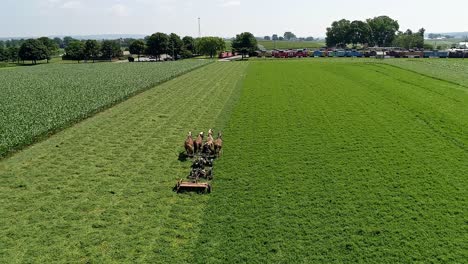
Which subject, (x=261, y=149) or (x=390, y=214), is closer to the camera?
(x=390, y=214)

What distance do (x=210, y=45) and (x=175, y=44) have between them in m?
15.4

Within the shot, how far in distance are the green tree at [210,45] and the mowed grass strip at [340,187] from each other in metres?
128

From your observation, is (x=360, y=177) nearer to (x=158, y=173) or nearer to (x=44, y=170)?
(x=158, y=173)

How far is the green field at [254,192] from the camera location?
460 inches

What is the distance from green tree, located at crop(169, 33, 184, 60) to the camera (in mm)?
146875

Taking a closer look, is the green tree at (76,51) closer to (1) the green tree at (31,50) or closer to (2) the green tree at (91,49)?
(2) the green tree at (91,49)

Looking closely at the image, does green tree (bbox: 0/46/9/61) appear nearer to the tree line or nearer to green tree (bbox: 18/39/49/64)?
the tree line

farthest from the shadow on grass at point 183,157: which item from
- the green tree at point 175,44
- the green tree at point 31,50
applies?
the green tree at point 31,50

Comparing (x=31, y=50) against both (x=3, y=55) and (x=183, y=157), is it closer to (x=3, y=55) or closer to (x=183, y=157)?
(x=3, y=55)

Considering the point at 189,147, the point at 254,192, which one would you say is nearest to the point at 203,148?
the point at 189,147

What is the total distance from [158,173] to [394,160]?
1248cm

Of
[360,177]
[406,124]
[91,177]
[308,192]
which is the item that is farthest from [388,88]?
[91,177]

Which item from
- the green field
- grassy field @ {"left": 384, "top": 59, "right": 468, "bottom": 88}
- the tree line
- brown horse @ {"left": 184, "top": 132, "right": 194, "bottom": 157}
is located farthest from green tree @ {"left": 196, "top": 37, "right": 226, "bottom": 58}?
brown horse @ {"left": 184, "top": 132, "right": 194, "bottom": 157}

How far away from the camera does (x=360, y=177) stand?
17188 millimetres
